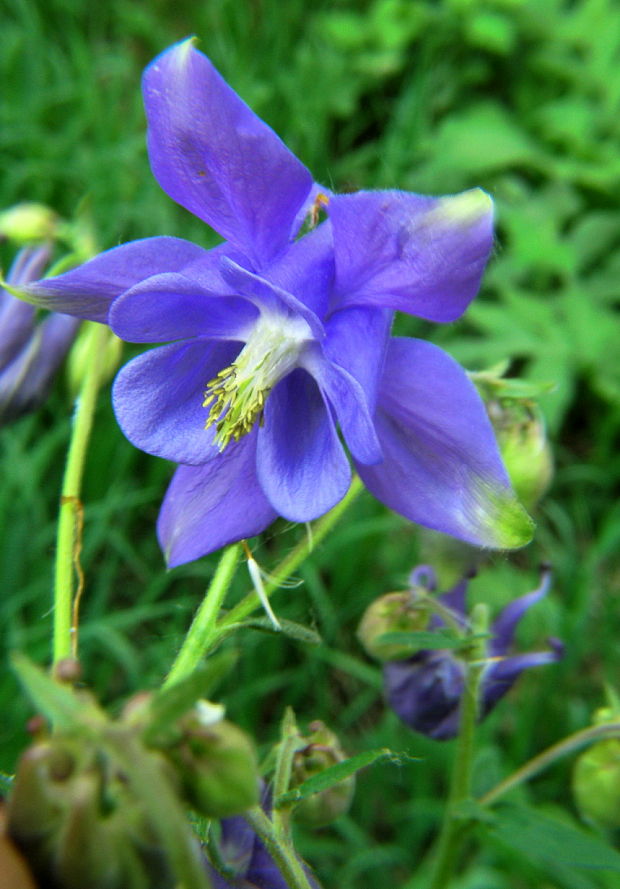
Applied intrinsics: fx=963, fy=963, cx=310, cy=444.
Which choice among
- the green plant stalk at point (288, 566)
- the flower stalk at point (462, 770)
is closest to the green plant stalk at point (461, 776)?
the flower stalk at point (462, 770)

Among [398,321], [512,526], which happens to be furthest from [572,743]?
[398,321]

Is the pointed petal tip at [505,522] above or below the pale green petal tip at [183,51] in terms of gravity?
below

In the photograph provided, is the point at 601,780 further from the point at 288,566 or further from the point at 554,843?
the point at 288,566

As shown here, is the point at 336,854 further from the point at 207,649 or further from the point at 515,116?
the point at 515,116

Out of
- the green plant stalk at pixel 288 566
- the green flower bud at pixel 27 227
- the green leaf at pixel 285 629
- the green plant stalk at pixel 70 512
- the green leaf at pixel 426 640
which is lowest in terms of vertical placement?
the green leaf at pixel 426 640

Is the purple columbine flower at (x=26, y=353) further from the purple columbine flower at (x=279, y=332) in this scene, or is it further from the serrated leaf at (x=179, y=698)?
the serrated leaf at (x=179, y=698)

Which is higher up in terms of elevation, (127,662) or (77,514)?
(77,514)

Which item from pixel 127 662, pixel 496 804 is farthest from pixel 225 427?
pixel 127 662
